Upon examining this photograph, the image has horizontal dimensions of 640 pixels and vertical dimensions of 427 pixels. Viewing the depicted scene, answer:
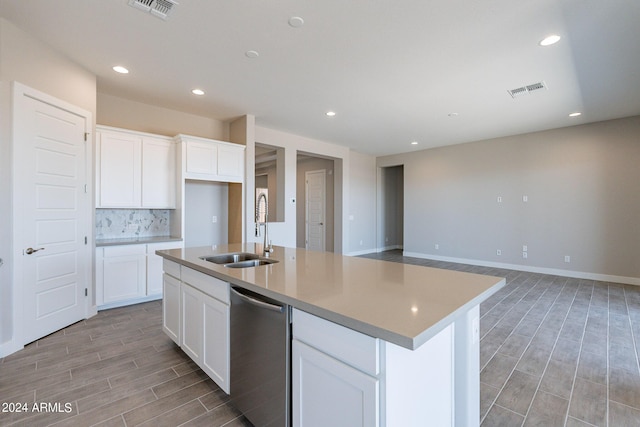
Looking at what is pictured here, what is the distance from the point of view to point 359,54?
2947 millimetres

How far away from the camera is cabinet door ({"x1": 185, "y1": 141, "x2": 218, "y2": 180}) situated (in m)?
4.27

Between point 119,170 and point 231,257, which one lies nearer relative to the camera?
point 231,257

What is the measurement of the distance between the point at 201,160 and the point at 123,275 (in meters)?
1.90

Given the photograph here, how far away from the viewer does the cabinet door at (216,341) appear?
1.79 metres

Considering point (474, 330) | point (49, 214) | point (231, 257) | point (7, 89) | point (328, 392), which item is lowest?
point (328, 392)

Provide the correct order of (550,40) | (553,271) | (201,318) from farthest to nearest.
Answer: (553,271) → (550,40) → (201,318)

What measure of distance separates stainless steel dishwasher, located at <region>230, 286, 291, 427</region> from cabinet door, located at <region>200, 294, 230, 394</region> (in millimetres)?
79

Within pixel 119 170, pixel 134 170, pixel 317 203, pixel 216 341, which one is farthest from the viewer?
pixel 317 203

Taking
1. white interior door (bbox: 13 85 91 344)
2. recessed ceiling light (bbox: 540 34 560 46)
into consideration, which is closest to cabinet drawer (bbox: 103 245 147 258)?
white interior door (bbox: 13 85 91 344)

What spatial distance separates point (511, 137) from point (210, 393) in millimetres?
7091

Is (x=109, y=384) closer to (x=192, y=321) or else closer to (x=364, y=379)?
(x=192, y=321)

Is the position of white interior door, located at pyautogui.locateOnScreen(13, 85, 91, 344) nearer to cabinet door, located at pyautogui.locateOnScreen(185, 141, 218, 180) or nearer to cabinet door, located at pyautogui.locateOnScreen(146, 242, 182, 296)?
cabinet door, located at pyautogui.locateOnScreen(146, 242, 182, 296)

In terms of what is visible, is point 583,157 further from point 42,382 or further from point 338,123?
point 42,382

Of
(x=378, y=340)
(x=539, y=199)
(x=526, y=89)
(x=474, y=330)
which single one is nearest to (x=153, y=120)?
(x=378, y=340)
